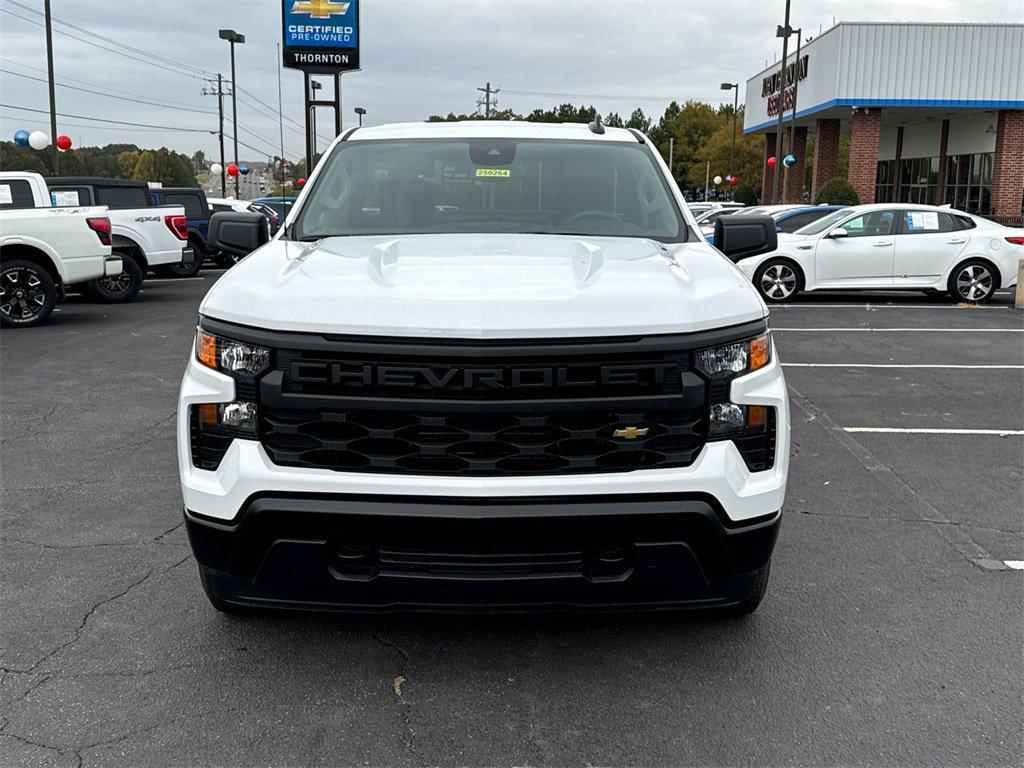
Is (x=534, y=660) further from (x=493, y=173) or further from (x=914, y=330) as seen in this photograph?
(x=914, y=330)

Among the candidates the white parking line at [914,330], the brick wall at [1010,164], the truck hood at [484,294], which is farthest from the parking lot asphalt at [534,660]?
the brick wall at [1010,164]

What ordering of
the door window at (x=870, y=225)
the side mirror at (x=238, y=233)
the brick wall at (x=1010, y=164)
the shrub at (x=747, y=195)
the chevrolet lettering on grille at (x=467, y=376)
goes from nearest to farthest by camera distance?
the chevrolet lettering on grille at (x=467, y=376) → the side mirror at (x=238, y=233) → the door window at (x=870, y=225) → the brick wall at (x=1010, y=164) → the shrub at (x=747, y=195)

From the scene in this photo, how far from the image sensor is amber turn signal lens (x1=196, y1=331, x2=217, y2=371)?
3158mm

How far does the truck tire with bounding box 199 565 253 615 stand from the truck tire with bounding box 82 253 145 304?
1340 cm

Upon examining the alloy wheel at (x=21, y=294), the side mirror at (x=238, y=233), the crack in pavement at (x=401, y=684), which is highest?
the side mirror at (x=238, y=233)

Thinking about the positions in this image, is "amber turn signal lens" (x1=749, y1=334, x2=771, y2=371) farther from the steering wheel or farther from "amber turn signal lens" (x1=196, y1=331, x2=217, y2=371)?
"amber turn signal lens" (x1=196, y1=331, x2=217, y2=371)

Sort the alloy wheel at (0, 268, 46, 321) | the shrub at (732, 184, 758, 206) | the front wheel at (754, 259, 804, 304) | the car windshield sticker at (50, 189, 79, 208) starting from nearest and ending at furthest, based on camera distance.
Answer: the alloy wheel at (0, 268, 46, 321), the front wheel at (754, 259, 804, 304), the car windshield sticker at (50, 189, 79, 208), the shrub at (732, 184, 758, 206)

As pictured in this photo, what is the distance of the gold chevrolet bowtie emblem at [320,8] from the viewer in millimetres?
30422

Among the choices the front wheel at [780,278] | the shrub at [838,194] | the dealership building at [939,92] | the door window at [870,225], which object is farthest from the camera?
the dealership building at [939,92]

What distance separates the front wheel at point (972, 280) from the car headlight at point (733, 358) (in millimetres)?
13904

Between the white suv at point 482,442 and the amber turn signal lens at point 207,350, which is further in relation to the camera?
the amber turn signal lens at point 207,350

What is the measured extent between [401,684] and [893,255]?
546 inches

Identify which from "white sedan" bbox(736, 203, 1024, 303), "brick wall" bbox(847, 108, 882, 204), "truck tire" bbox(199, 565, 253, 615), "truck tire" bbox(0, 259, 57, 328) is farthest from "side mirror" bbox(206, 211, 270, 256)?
"brick wall" bbox(847, 108, 882, 204)

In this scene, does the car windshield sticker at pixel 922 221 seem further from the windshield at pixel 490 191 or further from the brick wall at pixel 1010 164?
the brick wall at pixel 1010 164
